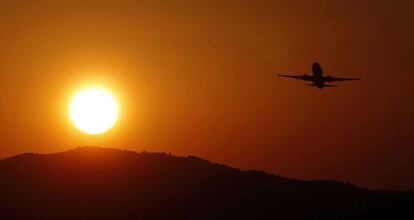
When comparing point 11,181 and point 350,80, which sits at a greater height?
point 350,80

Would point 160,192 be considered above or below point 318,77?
below

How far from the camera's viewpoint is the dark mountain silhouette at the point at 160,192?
106250 mm

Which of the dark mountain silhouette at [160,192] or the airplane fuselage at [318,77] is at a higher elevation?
the airplane fuselage at [318,77]

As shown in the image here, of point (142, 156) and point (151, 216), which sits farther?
point (142, 156)

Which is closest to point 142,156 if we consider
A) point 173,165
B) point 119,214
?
point 173,165

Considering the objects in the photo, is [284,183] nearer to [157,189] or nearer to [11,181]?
[157,189]

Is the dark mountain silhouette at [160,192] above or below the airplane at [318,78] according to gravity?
below

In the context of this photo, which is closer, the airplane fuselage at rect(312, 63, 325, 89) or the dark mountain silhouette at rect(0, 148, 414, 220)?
the dark mountain silhouette at rect(0, 148, 414, 220)

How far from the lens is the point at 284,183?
113250 millimetres

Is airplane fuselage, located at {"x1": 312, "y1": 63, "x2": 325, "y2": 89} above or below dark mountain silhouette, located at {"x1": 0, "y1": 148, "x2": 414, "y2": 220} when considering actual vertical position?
above

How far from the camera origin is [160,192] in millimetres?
114812

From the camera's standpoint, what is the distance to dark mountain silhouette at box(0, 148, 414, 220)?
349ft

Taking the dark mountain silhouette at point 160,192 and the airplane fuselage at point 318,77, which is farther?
the airplane fuselage at point 318,77

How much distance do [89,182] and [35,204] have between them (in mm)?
8773
